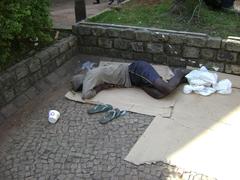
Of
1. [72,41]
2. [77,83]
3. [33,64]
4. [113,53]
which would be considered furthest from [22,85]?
[113,53]

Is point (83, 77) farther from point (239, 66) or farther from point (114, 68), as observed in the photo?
point (239, 66)

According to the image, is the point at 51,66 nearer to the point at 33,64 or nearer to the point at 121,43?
the point at 33,64

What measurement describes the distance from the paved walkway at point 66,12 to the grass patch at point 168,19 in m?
0.60

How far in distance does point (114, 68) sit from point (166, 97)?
34.3 inches

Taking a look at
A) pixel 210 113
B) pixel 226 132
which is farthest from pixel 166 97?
pixel 226 132

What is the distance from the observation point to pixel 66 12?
291 inches

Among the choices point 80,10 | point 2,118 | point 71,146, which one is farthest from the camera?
point 80,10

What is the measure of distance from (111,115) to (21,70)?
1387 mm

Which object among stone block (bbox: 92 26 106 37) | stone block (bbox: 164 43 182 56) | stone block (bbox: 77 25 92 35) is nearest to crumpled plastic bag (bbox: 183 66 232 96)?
stone block (bbox: 164 43 182 56)

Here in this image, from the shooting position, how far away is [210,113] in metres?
4.21

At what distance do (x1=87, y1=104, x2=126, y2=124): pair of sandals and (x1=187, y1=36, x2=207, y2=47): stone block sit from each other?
5.36 feet

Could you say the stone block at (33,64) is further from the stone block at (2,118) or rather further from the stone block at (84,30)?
the stone block at (84,30)

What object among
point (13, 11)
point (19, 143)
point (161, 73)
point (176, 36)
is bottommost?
point (19, 143)

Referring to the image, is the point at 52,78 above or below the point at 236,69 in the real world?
below
